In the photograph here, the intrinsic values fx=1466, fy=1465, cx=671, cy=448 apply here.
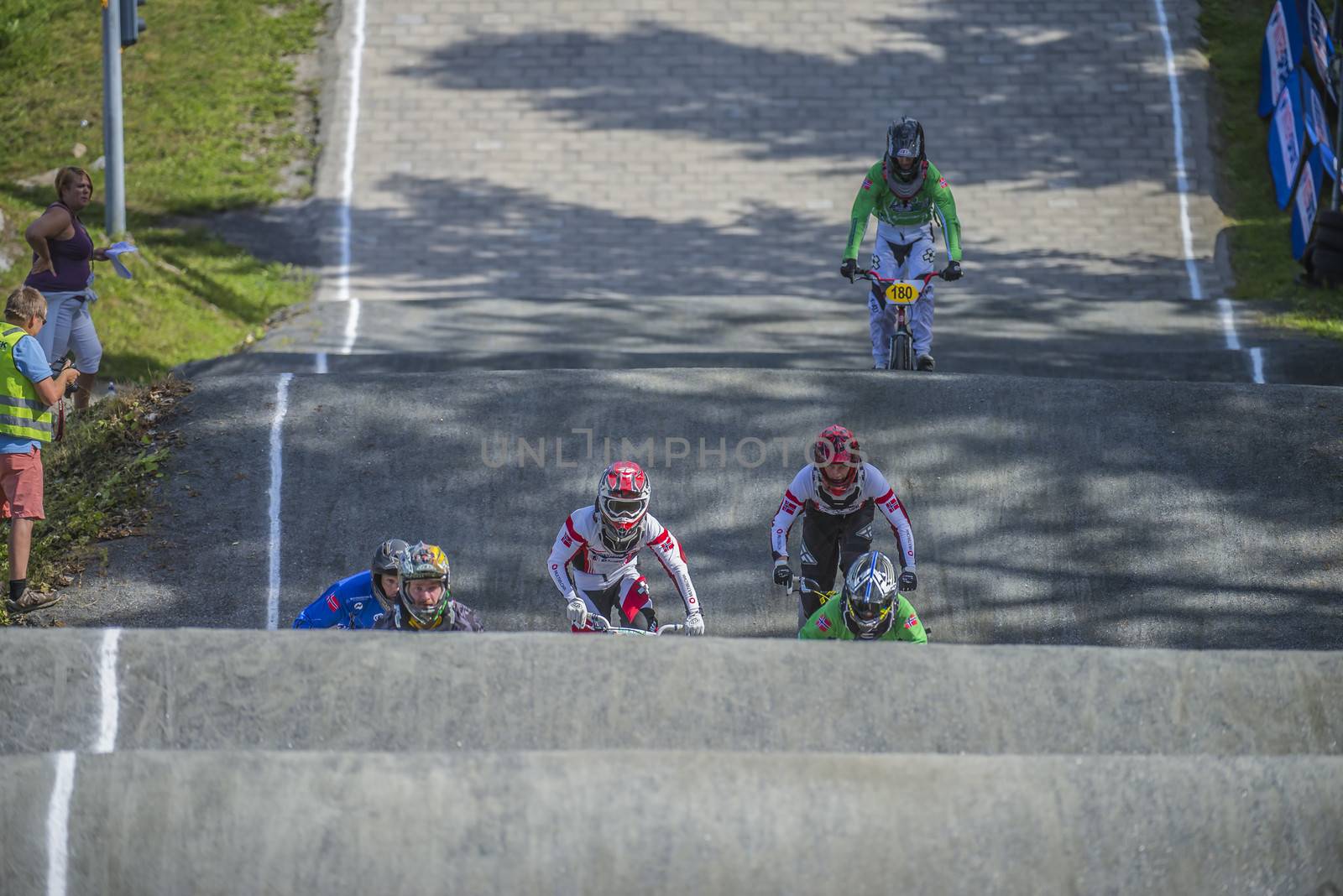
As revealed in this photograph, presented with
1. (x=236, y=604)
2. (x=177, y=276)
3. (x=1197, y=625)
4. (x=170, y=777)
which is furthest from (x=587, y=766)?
(x=177, y=276)

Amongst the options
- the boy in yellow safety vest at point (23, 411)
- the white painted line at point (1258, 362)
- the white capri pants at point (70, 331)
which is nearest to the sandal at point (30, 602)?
the boy in yellow safety vest at point (23, 411)

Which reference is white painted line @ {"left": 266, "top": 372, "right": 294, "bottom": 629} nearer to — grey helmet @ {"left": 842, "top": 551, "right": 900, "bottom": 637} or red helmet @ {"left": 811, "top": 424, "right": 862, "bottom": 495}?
red helmet @ {"left": 811, "top": 424, "right": 862, "bottom": 495}

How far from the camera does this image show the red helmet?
391 inches

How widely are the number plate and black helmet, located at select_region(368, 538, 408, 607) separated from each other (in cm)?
575

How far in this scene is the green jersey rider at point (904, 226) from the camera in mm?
12914

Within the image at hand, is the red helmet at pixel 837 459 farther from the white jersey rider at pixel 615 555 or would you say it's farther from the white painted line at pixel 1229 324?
the white painted line at pixel 1229 324

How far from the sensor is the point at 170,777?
6359mm

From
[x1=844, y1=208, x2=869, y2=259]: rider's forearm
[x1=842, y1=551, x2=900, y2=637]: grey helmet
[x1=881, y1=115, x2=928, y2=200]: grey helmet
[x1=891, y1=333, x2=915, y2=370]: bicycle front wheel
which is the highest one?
[x1=881, y1=115, x2=928, y2=200]: grey helmet

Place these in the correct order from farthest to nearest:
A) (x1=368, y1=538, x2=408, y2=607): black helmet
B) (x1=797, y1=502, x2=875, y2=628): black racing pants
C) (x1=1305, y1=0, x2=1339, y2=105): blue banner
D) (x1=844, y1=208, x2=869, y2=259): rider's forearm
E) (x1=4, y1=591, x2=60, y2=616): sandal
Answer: (x1=1305, y1=0, x2=1339, y2=105): blue banner
(x1=844, y1=208, x2=869, y2=259): rider's forearm
(x1=4, y1=591, x2=60, y2=616): sandal
(x1=797, y1=502, x2=875, y2=628): black racing pants
(x1=368, y1=538, x2=408, y2=607): black helmet

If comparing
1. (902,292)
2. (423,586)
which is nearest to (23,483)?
(423,586)

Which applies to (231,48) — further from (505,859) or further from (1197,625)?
(505,859)

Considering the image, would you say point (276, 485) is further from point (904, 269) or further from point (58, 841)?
point (58, 841)

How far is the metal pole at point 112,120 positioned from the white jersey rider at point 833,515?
1005 cm

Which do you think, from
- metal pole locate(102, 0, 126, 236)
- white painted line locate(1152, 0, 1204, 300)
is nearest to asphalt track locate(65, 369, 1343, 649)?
metal pole locate(102, 0, 126, 236)
